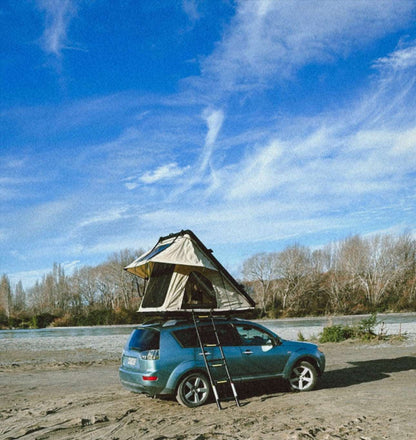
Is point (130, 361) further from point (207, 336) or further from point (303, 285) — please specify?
point (303, 285)

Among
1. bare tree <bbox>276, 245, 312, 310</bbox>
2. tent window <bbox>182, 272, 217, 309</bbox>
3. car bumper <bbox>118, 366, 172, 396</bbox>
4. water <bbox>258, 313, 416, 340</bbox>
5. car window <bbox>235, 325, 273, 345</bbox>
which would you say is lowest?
water <bbox>258, 313, 416, 340</bbox>

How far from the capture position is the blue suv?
30.3 ft

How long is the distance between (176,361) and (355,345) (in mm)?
15395

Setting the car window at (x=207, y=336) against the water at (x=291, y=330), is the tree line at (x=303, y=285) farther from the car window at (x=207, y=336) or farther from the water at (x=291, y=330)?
the car window at (x=207, y=336)

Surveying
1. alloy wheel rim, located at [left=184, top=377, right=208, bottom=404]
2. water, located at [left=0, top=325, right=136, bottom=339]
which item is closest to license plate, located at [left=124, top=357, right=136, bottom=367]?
alloy wheel rim, located at [left=184, top=377, right=208, bottom=404]

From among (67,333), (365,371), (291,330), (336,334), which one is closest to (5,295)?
(67,333)

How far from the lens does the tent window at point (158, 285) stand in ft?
35.4

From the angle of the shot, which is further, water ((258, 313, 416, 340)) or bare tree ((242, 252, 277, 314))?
bare tree ((242, 252, 277, 314))

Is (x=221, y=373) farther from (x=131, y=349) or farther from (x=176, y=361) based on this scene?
(x=131, y=349)

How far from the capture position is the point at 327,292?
74.6 m

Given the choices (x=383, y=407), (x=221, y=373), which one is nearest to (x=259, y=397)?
(x=221, y=373)

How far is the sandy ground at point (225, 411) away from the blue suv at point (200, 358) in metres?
0.40

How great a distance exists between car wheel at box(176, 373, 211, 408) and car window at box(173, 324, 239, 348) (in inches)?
25.2

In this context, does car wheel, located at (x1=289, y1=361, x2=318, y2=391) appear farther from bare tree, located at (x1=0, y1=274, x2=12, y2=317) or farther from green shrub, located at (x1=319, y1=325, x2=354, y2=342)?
bare tree, located at (x1=0, y1=274, x2=12, y2=317)
